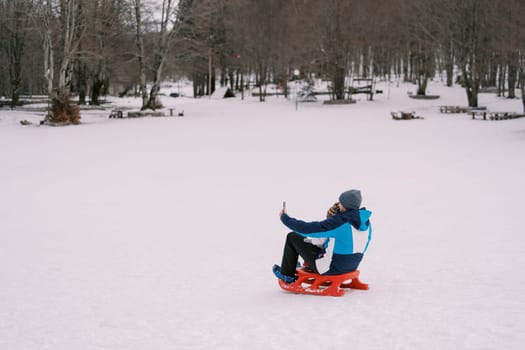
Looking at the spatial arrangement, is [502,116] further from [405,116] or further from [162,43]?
[162,43]

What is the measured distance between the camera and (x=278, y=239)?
385 inches

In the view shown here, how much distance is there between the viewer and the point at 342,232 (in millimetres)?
5820

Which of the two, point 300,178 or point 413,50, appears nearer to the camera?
point 300,178

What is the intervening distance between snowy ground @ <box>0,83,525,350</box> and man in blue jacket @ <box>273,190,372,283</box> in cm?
39

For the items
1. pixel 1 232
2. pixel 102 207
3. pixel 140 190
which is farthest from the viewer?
pixel 140 190

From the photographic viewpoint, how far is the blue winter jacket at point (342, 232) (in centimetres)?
574

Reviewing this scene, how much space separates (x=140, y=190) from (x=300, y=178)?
15.0 ft

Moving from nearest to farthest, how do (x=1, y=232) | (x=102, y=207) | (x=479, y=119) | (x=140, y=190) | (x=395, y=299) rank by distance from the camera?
1. (x=395, y=299)
2. (x=1, y=232)
3. (x=102, y=207)
4. (x=140, y=190)
5. (x=479, y=119)

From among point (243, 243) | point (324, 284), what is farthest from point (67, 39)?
point (324, 284)

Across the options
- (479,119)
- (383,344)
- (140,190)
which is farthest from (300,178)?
(479,119)

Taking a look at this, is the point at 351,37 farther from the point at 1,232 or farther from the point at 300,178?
the point at 1,232

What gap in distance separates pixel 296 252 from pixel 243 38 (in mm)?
57551

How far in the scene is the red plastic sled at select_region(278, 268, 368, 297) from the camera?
6.04 meters

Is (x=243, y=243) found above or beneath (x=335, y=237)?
beneath
